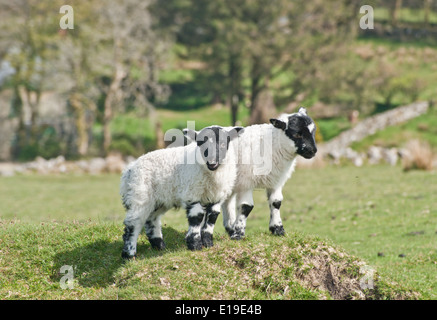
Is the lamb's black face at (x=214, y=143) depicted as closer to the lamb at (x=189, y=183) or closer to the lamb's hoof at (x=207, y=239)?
the lamb at (x=189, y=183)

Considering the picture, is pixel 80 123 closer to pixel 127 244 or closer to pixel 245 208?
pixel 127 244

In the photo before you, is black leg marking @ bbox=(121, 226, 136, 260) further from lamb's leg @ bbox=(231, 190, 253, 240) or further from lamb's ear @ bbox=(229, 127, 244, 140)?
lamb's ear @ bbox=(229, 127, 244, 140)

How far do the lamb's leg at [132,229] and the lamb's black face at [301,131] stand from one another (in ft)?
9.82

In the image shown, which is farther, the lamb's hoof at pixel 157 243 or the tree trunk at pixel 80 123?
the tree trunk at pixel 80 123

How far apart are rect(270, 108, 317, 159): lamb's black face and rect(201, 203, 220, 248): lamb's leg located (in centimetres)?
184

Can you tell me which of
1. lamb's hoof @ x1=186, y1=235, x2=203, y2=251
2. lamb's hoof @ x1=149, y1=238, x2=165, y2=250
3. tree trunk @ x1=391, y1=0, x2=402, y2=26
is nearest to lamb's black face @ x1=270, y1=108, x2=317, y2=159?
lamb's hoof @ x1=186, y1=235, x2=203, y2=251

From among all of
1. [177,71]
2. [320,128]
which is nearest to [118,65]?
[320,128]

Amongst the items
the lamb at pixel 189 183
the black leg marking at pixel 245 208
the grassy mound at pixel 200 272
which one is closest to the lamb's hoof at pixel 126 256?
the lamb at pixel 189 183

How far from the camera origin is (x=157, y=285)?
8.83m

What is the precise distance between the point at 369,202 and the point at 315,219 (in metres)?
3.07

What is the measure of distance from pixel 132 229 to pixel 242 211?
2083 millimetres

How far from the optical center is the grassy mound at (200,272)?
8.89 m

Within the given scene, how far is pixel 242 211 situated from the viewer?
33.8 feet

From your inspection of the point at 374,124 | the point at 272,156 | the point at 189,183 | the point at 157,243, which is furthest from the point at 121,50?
the point at 189,183
